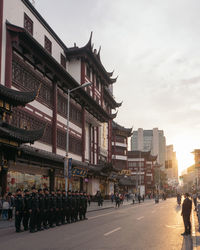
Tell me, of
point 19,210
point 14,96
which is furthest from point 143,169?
point 19,210

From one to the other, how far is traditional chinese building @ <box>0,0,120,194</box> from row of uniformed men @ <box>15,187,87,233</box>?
9.13 meters

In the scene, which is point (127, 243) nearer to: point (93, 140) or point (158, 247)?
point (158, 247)

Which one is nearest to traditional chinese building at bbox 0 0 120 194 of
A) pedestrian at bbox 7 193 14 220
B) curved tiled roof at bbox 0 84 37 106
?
curved tiled roof at bbox 0 84 37 106

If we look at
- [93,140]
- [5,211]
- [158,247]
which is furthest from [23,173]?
[93,140]

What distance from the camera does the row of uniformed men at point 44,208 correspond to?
52.8ft

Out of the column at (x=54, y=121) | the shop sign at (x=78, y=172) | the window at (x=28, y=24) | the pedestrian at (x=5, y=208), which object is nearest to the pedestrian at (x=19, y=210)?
the pedestrian at (x=5, y=208)

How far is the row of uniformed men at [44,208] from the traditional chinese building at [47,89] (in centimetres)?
913

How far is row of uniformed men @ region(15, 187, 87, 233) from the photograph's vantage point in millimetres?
16094

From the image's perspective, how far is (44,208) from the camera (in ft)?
55.6

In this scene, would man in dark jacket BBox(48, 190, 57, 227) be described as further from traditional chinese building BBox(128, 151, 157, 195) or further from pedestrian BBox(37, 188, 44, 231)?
traditional chinese building BBox(128, 151, 157, 195)

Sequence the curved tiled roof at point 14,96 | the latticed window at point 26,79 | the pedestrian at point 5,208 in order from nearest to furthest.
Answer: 1. the pedestrian at point 5,208
2. the curved tiled roof at point 14,96
3. the latticed window at point 26,79

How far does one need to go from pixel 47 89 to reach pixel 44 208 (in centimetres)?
2128

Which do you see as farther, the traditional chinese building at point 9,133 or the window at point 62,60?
the window at point 62,60

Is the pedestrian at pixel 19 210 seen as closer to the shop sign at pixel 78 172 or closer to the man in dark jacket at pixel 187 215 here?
the man in dark jacket at pixel 187 215
